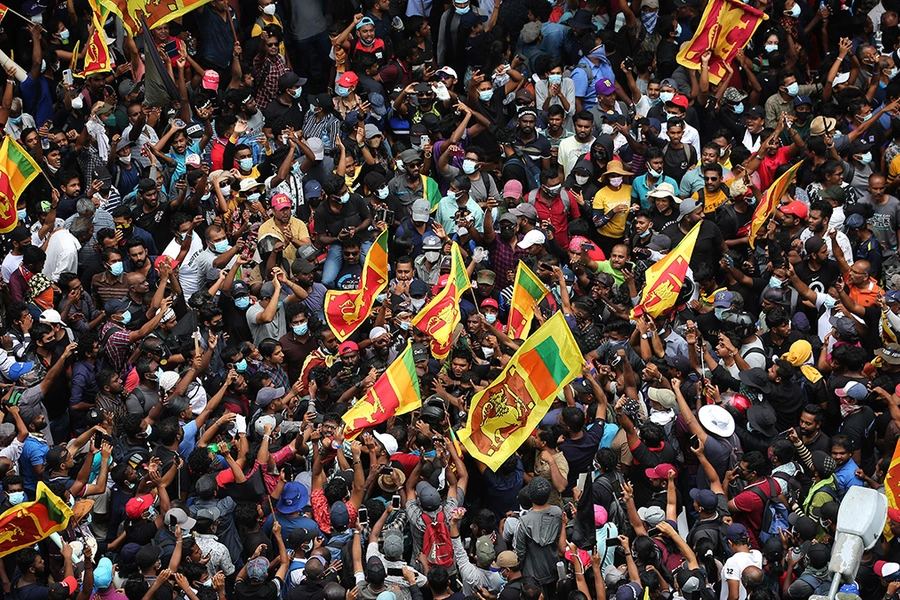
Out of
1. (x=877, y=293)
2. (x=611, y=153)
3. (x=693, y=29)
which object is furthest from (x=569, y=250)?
(x=693, y=29)

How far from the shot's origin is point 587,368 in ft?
48.5

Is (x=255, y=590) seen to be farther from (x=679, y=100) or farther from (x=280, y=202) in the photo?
(x=679, y=100)

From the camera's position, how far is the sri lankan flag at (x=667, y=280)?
52.1ft

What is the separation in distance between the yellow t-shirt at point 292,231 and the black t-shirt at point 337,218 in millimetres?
174

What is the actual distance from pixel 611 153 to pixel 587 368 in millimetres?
3994

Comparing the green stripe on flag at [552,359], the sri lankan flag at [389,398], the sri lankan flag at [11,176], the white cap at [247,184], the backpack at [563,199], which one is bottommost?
the backpack at [563,199]

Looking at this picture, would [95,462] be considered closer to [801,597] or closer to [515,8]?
[801,597]

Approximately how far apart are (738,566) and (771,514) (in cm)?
95

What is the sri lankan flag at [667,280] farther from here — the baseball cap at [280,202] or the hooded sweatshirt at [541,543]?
the baseball cap at [280,202]

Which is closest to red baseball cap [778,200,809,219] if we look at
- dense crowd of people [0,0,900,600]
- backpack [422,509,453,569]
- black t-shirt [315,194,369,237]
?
dense crowd of people [0,0,900,600]

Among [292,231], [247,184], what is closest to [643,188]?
[292,231]

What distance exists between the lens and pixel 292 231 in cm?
1700

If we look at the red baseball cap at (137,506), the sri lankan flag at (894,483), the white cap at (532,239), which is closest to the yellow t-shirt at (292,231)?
the white cap at (532,239)

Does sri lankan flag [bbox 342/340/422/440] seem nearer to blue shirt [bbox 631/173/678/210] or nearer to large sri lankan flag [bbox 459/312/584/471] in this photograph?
large sri lankan flag [bbox 459/312/584/471]
